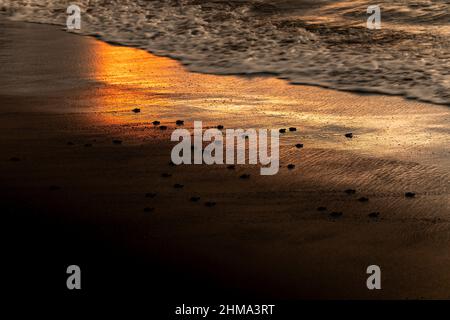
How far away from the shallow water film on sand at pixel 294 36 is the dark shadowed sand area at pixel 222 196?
106 cm

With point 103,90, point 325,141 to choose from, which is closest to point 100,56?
point 103,90

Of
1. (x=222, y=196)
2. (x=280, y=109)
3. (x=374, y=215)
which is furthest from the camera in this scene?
(x=280, y=109)

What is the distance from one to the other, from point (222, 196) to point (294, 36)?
309 inches

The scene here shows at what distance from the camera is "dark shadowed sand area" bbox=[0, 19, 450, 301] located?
18.6 ft

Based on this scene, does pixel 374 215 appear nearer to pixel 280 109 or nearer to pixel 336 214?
Result: pixel 336 214

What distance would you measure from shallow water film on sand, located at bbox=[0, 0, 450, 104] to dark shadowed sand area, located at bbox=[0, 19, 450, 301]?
1.06 metres

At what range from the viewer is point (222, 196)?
7.01m

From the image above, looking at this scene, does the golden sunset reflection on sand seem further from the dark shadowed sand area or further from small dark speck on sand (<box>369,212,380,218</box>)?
small dark speck on sand (<box>369,212,380,218</box>)

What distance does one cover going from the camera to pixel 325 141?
8570mm

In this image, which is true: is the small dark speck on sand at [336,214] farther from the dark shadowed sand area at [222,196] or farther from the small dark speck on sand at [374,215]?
the small dark speck on sand at [374,215]

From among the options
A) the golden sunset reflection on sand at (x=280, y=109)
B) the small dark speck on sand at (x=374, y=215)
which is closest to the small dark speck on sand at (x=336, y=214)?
the small dark speck on sand at (x=374, y=215)

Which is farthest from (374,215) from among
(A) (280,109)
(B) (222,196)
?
(A) (280,109)

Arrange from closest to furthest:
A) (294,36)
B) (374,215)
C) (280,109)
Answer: (374,215), (280,109), (294,36)
